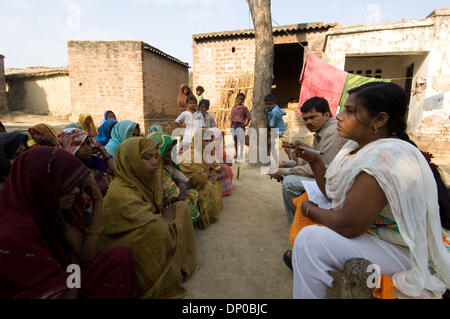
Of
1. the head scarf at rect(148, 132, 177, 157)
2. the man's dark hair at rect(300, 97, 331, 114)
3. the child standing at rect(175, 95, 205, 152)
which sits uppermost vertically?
the man's dark hair at rect(300, 97, 331, 114)

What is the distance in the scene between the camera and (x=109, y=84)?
10.6 metres

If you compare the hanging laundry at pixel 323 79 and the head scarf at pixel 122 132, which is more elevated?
the hanging laundry at pixel 323 79

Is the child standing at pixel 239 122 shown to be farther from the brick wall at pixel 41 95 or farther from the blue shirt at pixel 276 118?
the brick wall at pixel 41 95

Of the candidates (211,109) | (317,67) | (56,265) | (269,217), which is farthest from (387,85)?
(211,109)

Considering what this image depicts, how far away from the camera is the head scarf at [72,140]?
9.27ft

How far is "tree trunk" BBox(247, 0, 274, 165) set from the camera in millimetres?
6336

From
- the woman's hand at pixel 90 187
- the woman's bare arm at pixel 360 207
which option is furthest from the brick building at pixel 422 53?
the woman's hand at pixel 90 187

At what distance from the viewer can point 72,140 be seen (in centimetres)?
288

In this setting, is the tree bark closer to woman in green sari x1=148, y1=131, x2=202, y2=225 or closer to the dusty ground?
the dusty ground

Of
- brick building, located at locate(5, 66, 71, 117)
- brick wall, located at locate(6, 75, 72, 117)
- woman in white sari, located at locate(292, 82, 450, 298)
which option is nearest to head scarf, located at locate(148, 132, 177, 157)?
woman in white sari, located at locate(292, 82, 450, 298)

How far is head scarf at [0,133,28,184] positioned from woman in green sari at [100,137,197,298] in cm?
100

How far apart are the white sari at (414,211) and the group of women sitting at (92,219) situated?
1.61 m
